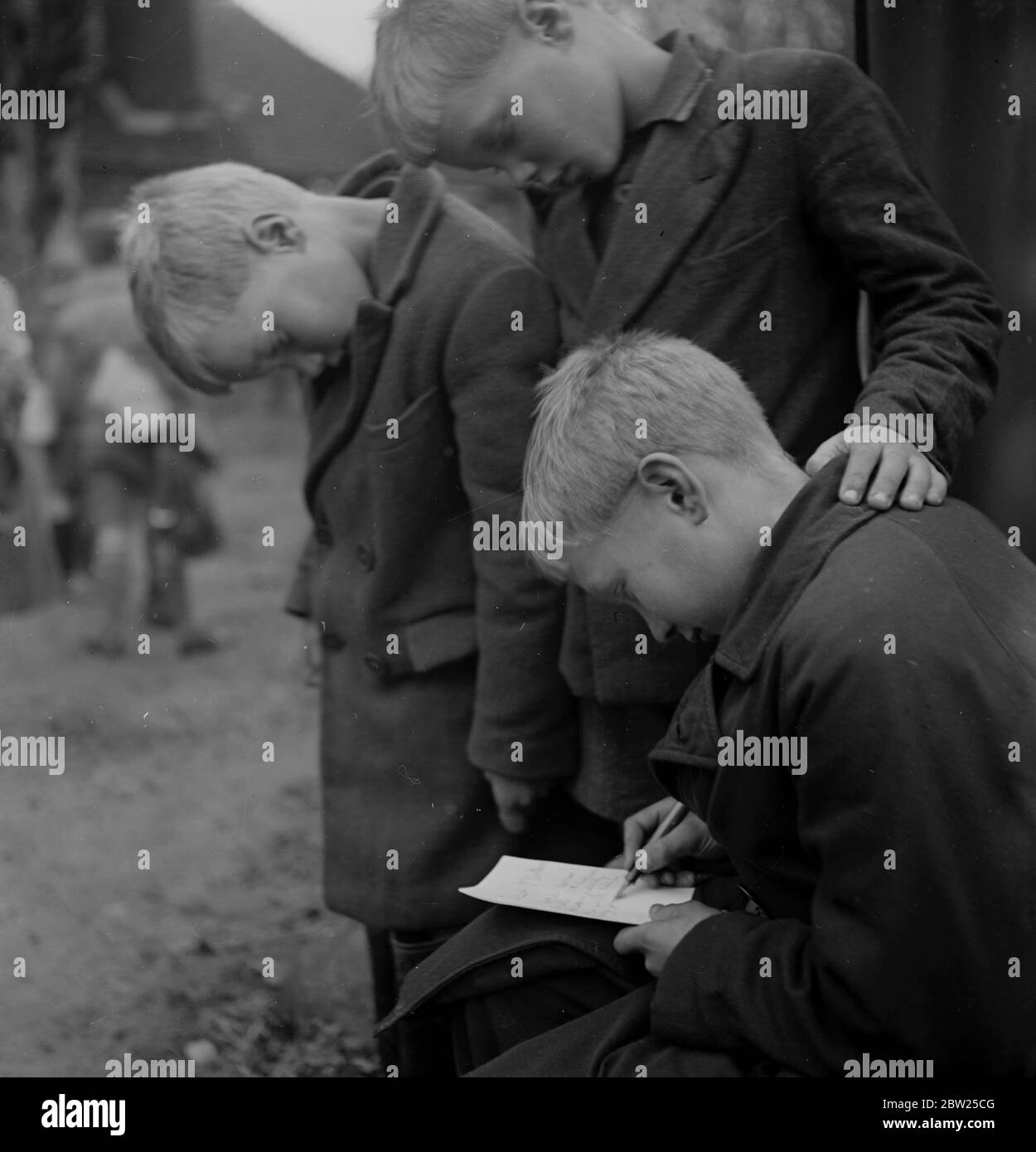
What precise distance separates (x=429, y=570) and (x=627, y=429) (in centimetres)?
64

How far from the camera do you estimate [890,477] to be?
5.49 ft

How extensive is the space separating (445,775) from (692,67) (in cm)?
124

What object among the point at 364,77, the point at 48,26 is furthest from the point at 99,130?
the point at 364,77

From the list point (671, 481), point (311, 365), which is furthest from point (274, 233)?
point (671, 481)

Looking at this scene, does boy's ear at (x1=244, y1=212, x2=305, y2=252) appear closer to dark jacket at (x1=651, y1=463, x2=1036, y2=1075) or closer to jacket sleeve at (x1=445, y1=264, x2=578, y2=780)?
jacket sleeve at (x1=445, y1=264, x2=578, y2=780)

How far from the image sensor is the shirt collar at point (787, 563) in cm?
160

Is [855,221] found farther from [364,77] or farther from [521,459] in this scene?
[364,77]

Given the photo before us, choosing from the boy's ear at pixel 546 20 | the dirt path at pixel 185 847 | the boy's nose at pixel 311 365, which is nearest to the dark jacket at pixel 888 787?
the boy's ear at pixel 546 20

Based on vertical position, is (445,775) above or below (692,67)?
below

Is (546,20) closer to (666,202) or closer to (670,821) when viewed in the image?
(666,202)

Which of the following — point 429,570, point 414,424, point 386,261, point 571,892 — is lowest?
point 571,892

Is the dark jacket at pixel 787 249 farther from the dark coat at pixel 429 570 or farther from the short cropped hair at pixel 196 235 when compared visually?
the short cropped hair at pixel 196 235

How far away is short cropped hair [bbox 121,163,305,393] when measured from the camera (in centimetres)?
221
